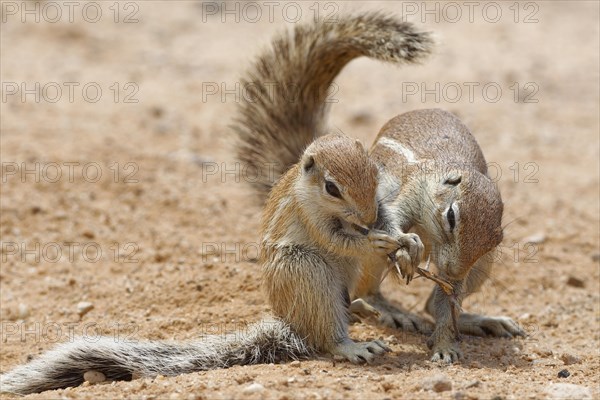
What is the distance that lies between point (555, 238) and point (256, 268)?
2552 mm

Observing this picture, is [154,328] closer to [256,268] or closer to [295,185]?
[256,268]

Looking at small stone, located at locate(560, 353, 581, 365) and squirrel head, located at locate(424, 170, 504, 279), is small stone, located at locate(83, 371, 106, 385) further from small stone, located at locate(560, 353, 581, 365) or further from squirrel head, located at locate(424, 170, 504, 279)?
small stone, located at locate(560, 353, 581, 365)

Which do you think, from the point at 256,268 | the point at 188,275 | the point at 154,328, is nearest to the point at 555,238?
the point at 256,268

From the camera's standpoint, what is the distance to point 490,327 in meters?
5.26

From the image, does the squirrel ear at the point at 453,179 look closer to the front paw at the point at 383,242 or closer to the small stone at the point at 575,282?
the front paw at the point at 383,242

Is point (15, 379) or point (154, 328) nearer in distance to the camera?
point (15, 379)

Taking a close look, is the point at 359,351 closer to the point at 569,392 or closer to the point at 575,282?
the point at 569,392

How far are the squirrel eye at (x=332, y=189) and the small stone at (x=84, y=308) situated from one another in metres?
1.99

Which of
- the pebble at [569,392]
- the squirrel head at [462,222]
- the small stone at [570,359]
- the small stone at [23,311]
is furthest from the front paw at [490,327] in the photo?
the small stone at [23,311]

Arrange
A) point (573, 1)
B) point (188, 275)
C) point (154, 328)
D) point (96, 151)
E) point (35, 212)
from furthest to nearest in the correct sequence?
point (573, 1) < point (96, 151) < point (35, 212) < point (188, 275) < point (154, 328)

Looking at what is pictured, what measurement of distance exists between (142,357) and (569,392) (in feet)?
6.66

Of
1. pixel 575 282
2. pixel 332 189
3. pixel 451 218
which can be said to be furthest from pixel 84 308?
pixel 575 282

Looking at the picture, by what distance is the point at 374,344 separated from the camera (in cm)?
459

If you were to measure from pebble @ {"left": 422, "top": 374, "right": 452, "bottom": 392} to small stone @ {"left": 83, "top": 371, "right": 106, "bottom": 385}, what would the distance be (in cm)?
165
